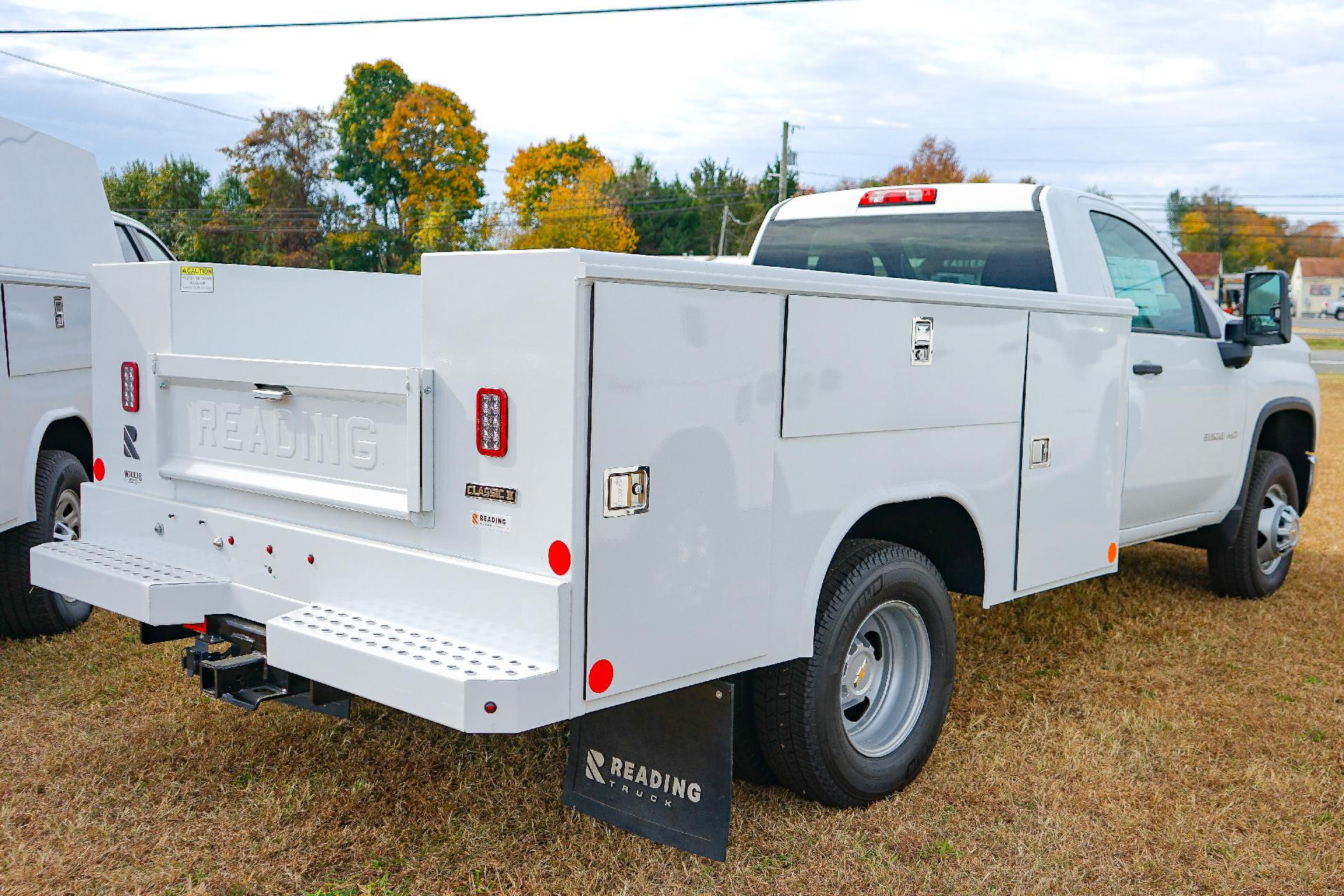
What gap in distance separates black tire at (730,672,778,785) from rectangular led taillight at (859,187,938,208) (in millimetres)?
2810

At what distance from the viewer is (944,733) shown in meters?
4.44

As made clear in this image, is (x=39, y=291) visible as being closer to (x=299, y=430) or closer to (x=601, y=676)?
(x=299, y=430)

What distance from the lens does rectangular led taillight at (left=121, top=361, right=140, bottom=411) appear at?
3.87 metres

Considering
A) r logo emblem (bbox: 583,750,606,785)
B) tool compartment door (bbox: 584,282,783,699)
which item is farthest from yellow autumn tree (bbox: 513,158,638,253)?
tool compartment door (bbox: 584,282,783,699)

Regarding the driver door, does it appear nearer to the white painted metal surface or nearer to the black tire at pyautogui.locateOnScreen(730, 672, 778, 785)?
the black tire at pyautogui.locateOnScreen(730, 672, 778, 785)

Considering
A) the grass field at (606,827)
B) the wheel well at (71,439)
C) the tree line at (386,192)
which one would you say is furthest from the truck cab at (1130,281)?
the tree line at (386,192)

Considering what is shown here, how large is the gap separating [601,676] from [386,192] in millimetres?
58240

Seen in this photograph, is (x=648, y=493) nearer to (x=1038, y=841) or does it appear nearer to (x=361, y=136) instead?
(x=1038, y=841)

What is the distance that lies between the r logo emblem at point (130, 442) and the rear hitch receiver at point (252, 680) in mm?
766

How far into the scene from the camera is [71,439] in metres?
5.66

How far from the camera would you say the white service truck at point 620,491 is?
8.90 ft

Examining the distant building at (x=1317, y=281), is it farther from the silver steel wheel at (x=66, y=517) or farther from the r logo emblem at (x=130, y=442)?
the r logo emblem at (x=130, y=442)

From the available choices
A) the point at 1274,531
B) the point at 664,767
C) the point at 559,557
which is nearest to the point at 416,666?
the point at 559,557

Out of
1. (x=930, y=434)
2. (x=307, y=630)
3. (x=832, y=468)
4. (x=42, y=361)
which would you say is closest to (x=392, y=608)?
(x=307, y=630)
